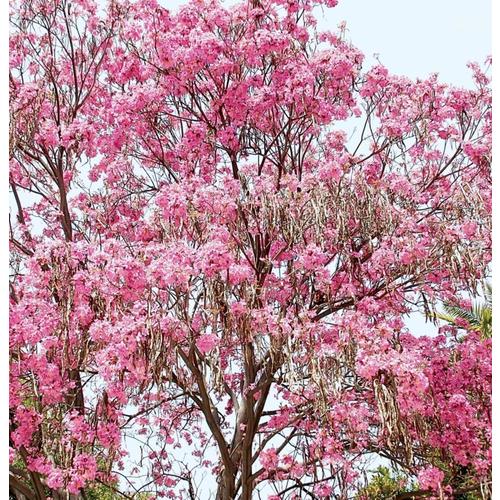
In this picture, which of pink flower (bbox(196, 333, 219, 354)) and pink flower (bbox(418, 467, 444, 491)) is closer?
pink flower (bbox(196, 333, 219, 354))

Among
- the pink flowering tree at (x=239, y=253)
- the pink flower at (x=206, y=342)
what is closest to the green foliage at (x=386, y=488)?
the pink flowering tree at (x=239, y=253)

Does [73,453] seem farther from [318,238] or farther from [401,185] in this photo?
[401,185]

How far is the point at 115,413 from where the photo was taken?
20.5 ft

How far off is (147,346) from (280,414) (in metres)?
1.96

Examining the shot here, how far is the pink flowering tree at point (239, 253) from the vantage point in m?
5.73

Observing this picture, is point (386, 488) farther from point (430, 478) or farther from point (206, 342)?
point (206, 342)

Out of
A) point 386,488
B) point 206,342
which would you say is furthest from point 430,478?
point 386,488

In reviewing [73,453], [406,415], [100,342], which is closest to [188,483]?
[73,453]

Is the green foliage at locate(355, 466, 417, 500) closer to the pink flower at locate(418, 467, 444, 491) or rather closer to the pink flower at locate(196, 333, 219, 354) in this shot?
the pink flower at locate(418, 467, 444, 491)

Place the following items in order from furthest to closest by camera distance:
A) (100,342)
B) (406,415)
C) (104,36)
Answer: (104,36) → (100,342) → (406,415)

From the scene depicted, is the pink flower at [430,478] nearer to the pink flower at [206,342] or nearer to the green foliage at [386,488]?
the green foliage at [386,488]

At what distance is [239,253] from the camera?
5.98 meters

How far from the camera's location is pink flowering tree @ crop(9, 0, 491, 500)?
5734 millimetres

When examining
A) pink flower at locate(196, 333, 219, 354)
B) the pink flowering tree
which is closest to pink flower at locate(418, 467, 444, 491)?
the pink flowering tree
